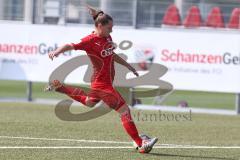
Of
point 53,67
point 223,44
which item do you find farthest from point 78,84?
point 223,44

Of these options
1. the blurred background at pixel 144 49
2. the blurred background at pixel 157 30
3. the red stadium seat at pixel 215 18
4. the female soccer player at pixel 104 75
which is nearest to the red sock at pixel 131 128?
the female soccer player at pixel 104 75

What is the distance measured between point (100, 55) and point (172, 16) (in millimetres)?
9161

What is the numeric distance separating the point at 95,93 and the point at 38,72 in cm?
869

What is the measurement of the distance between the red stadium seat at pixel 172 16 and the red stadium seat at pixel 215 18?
79 cm

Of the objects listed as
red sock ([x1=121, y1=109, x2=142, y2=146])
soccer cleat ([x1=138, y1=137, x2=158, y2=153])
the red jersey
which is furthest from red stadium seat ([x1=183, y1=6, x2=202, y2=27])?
soccer cleat ([x1=138, y1=137, x2=158, y2=153])

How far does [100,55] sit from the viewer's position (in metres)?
11.6

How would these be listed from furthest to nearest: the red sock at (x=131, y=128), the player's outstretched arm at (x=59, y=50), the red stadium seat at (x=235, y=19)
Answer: the red stadium seat at (x=235, y=19) < the red sock at (x=131, y=128) < the player's outstretched arm at (x=59, y=50)

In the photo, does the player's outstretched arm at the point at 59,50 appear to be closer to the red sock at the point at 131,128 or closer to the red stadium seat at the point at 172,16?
the red sock at the point at 131,128

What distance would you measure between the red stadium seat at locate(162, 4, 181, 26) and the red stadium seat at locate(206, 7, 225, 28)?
0.79m

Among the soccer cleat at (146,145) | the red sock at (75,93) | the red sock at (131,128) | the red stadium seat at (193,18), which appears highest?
the red stadium seat at (193,18)

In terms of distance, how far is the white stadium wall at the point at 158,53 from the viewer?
1941cm

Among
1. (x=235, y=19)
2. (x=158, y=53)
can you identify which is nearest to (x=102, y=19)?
(x=158, y=53)

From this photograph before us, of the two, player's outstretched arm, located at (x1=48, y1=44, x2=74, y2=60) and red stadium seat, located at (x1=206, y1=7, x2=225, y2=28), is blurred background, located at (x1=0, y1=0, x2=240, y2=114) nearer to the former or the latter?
red stadium seat, located at (x1=206, y1=7, x2=225, y2=28)

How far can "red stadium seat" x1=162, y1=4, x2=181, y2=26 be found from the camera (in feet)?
67.0
